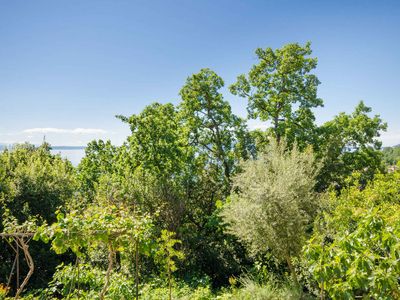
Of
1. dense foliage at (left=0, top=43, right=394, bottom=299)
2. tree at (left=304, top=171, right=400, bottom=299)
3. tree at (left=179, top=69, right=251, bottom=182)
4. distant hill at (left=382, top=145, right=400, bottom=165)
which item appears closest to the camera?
tree at (left=304, top=171, right=400, bottom=299)

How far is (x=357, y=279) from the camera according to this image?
2.81 meters

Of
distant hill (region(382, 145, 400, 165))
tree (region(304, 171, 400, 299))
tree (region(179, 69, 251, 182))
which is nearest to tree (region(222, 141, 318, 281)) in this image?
tree (region(304, 171, 400, 299))

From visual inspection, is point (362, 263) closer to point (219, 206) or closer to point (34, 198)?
point (219, 206)

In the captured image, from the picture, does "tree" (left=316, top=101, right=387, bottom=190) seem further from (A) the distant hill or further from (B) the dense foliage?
(A) the distant hill

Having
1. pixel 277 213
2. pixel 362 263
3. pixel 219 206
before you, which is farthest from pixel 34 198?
pixel 362 263

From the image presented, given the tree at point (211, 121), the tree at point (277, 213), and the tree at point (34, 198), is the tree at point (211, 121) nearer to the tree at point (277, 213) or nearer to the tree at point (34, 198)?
the tree at point (277, 213)

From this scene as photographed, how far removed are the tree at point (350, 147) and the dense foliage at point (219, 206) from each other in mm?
84

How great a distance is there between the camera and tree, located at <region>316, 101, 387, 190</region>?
49.8 ft

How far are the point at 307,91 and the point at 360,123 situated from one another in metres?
4.70

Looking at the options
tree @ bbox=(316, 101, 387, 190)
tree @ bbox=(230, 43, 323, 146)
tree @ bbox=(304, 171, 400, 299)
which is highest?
tree @ bbox=(230, 43, 323, 146)

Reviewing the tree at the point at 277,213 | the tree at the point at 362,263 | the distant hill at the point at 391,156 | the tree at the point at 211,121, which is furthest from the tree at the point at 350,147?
the tree at the point at 362,263

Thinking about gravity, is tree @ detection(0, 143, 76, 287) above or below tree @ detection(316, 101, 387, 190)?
below

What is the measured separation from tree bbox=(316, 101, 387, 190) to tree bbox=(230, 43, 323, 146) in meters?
1.24

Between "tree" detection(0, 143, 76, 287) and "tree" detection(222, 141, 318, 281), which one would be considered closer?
"tree" detection(222, 141, 318, 281)
